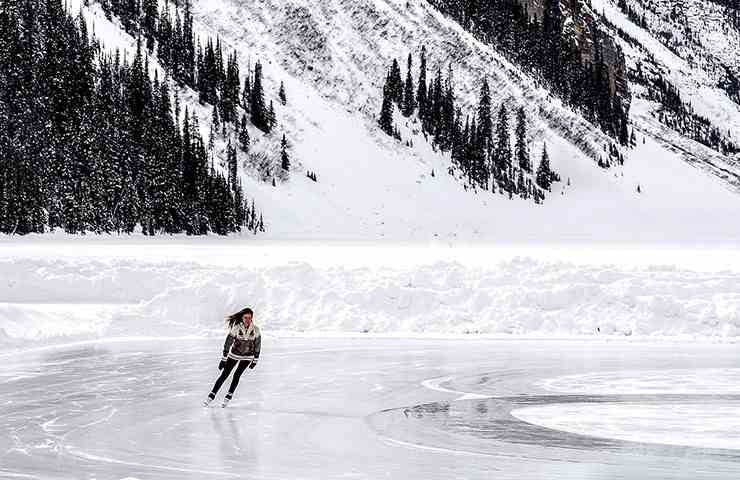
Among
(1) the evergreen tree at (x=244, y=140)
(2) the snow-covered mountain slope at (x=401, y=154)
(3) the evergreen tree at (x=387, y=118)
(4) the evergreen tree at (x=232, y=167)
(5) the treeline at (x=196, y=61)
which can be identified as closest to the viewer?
(4) the evergreen tree at (x=232, y=167)

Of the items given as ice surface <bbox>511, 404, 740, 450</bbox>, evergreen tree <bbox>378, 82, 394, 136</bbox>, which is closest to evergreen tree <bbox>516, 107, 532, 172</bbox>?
evergreen tree <bbox>378, 82, 394, 136</bbox>

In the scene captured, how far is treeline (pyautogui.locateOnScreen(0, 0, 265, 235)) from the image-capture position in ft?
253

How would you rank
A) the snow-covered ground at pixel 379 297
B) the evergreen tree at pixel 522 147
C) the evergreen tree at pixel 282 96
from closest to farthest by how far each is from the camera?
the snow-covered ground at pixel 379 297 → the evergreen tree at pixel 282 96 → the evergreen tree at pixel 522 147

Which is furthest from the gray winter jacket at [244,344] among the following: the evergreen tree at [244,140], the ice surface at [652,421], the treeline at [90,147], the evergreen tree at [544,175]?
the evergreen tree at [544,175]

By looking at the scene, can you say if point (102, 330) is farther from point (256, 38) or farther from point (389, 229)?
point (256, 38)

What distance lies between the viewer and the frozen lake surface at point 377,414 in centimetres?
981

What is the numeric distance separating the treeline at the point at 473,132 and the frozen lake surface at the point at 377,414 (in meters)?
88.9

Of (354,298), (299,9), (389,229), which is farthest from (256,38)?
→ (354,298)

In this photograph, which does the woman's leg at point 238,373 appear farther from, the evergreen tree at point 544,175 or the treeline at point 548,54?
the treeline at point 548,54

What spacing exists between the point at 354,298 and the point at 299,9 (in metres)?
106

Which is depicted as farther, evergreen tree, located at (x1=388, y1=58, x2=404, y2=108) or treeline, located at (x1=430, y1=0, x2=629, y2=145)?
treeline, located at (x1=430, y1=0, x2=629, y2=145)

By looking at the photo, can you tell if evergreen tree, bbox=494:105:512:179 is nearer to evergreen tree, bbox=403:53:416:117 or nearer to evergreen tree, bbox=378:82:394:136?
evergreen tree, bbox=403:53:416:117

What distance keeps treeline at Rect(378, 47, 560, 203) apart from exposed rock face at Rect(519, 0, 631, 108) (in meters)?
34.5

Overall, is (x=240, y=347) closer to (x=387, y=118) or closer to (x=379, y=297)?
(x=379, y=297)
